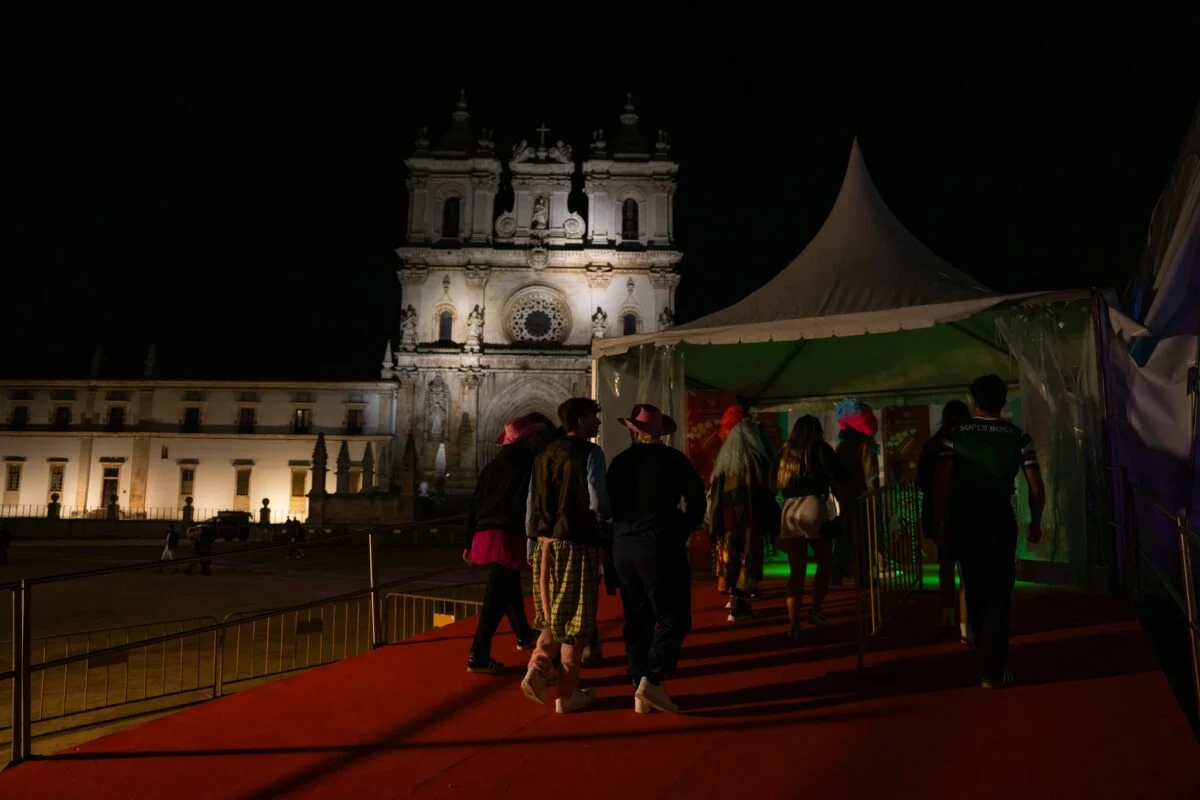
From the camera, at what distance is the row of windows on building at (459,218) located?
41.9 metres

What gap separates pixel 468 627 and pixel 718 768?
3.99 metres

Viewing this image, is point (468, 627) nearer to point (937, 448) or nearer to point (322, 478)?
point (937, 448)

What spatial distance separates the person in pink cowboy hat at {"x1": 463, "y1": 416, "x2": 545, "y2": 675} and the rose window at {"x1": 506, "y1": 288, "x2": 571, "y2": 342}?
3567 centimetres

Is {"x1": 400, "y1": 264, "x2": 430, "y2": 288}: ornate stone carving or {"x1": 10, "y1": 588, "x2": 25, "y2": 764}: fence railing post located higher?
{"x1": 400, "y1": 264, "x2": 430, "y2": 288}: ornate stone carving

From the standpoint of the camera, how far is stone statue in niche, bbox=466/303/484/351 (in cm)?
3922

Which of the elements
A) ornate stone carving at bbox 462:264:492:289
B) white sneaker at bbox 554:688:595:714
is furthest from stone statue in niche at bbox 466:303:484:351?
white sneaker at bbox 554:688:595:714

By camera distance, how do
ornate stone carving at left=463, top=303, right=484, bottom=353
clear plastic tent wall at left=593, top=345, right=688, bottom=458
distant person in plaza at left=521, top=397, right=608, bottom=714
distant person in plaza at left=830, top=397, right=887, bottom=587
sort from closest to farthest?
distant person in plaza at left=521, top=397, right=608, bottom=714 < distant person in plaza at left=830, top=397, right=887, bottom=587 < clear plastic tent wall at left=593, top=345, right=688, bottom=458 < ornate stone carving at left=463, top=303, right=484, bottom=353

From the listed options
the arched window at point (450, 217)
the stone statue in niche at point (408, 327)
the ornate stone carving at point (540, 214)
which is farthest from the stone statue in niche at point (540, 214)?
the stone statue in niche at point (408, 327)

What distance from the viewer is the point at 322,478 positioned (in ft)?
102

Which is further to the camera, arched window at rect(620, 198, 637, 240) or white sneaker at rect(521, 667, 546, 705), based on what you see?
arched window at rect(620, 198, 637, 240)

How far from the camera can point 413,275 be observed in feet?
133

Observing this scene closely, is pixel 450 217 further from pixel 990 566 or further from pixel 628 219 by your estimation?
pixel 990 566

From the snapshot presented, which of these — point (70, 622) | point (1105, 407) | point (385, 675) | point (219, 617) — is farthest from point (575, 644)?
point (70, 622)

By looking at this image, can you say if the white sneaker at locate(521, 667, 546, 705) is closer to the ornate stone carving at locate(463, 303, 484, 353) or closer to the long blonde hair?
the long blonde hair
